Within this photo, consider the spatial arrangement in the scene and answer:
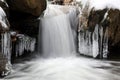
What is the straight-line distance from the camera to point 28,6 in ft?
32.2

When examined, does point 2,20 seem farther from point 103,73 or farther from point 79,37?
point 79,37

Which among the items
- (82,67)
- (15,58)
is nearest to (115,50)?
(82,67)

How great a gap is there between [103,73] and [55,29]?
3.82 metres

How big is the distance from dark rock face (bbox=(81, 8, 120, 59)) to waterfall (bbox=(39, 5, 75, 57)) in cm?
112

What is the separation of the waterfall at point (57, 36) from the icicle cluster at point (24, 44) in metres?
0.51

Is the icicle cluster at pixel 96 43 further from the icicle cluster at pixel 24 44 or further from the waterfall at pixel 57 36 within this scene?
the icicle cluster at pixel 24 44

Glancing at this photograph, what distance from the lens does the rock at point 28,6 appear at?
31.8 feet

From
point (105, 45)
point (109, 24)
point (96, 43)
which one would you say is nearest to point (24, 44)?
point (96, 43)

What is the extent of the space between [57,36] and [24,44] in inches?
60.3

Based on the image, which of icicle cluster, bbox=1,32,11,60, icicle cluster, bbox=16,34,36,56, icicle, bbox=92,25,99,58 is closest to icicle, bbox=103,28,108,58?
icicle, bbox=92,25,99,58

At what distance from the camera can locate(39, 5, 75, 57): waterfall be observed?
37.4 feet

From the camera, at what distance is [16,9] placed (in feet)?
33.2

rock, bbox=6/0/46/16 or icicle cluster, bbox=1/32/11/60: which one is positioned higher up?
rock, bbox=6/0/46/16

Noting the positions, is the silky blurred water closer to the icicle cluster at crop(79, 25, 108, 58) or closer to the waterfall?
the icicle cluster at crop(79, 25, 108, 58)
